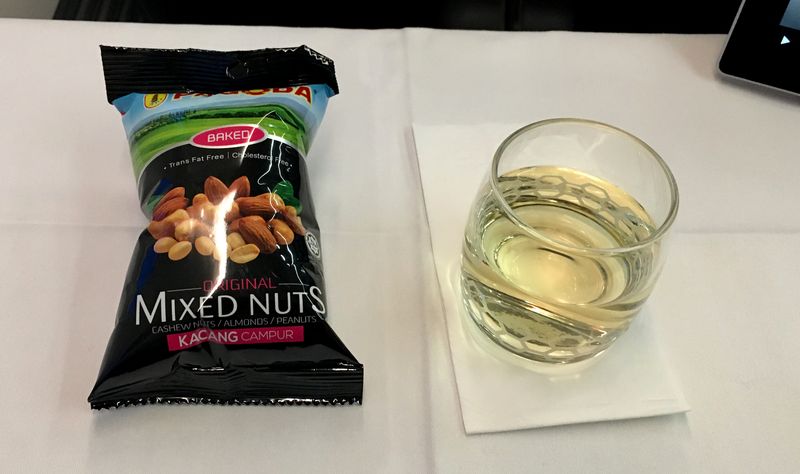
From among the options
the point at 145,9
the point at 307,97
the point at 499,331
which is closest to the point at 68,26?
the point at 145,9

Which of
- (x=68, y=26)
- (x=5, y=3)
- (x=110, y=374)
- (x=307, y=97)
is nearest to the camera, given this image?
(x=110, y=374)

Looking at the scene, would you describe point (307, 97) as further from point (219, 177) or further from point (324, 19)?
point (324, 19)

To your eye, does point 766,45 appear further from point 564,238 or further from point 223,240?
point 223,240

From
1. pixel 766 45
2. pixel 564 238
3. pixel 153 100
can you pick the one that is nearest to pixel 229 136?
pixel 153 100

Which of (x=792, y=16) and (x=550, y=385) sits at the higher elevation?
(x=792, y=16)

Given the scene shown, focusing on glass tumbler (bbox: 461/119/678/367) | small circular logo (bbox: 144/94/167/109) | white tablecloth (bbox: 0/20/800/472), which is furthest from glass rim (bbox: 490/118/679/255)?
small circular logo (bbox: 144/94/167/109)

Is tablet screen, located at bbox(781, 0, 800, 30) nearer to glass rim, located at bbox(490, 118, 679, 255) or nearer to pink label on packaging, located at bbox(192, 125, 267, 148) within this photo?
glass rim, located at bbox(490, 118, 679, 255)
